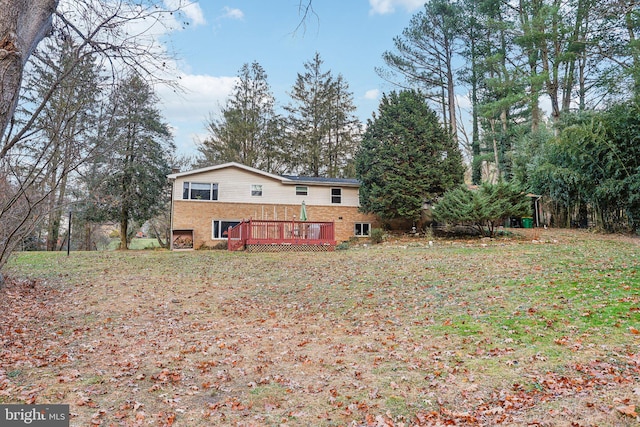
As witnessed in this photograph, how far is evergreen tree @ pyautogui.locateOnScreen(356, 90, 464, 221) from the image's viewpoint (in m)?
19.4

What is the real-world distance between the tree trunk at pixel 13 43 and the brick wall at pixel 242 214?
18.4 metres

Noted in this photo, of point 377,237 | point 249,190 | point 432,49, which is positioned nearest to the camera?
point 377,237

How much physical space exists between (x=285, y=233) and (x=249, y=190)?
5.89 meters

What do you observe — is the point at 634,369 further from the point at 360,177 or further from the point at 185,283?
the point at 360,177

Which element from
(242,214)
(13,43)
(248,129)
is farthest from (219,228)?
(13,43)

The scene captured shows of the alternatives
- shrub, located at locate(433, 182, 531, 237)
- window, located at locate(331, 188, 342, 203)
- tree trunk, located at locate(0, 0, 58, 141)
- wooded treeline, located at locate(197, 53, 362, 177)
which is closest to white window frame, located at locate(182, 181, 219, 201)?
window, located at locate(331, 188, 342, 203)

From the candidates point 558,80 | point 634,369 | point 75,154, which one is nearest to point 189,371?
point 75,154

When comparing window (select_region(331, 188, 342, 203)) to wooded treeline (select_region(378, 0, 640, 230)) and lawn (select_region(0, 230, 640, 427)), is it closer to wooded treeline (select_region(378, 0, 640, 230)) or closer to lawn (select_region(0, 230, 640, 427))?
wooded treeline (select_region(378, 0, 640, 230))

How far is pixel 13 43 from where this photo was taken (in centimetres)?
216

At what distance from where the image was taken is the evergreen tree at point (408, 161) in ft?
63.8

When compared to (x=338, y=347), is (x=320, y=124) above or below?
above

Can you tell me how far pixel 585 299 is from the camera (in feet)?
19.9

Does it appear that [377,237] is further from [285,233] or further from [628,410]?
[628,410]

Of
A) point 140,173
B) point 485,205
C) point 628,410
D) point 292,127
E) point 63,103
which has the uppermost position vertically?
point 292,127
